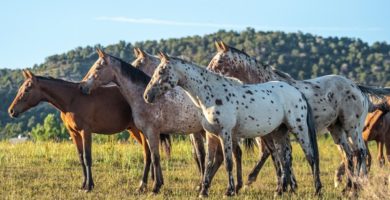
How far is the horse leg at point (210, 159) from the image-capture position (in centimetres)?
936

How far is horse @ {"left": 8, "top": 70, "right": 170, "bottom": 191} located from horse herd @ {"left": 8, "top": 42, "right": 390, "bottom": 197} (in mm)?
16

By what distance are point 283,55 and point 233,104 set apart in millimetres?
60249

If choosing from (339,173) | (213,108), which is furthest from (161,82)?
(339,173)

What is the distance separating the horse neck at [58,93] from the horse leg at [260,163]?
3.32 metres

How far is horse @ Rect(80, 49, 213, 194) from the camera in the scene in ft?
32.9

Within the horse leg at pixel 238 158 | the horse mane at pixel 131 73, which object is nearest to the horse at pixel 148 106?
the horse mane at pixel 131 73

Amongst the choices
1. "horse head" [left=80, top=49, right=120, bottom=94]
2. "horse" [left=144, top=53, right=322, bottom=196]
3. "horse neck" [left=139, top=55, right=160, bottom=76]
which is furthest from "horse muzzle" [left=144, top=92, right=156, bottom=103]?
"horse neck" [left=139, top=55, right=160, bottom=76]

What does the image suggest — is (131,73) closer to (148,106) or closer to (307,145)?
(148,106)

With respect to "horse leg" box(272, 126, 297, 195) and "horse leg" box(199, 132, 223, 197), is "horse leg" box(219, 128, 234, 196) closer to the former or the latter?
"horse leg" box(199, 132, 223, 197)

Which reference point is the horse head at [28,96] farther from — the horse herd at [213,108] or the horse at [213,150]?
the horse at [213,150]

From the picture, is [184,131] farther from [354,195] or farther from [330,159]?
[330,159]

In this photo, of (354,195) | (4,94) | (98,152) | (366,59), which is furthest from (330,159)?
(366,59)

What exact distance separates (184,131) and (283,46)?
210 feet

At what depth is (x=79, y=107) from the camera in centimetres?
1038
